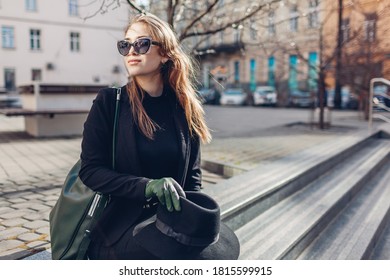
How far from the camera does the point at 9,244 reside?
257cm

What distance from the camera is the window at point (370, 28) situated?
9.20 meters

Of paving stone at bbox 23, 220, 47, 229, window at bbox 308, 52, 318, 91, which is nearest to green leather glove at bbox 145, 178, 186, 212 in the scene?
paving stone at bbox 23, 220, 47, 229

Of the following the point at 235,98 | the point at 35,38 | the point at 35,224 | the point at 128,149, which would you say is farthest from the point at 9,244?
the point at 235,98

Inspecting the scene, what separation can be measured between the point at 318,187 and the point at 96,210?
133 inches

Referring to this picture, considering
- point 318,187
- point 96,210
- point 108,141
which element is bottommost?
point 318,187

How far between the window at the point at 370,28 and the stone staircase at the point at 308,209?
5201 mm

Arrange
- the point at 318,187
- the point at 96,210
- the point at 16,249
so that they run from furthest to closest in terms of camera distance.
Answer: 1. the point at 318,187
2. the point at 16,249
3. the point at 96,210

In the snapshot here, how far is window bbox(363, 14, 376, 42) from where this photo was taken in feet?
→ 30.2

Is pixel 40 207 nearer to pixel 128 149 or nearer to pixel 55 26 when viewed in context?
pixel 128 149

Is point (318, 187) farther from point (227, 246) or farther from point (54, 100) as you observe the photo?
point (54, 100)

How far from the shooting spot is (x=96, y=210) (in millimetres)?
1747

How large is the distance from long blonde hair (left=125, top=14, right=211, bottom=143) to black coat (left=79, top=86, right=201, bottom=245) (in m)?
0.05
